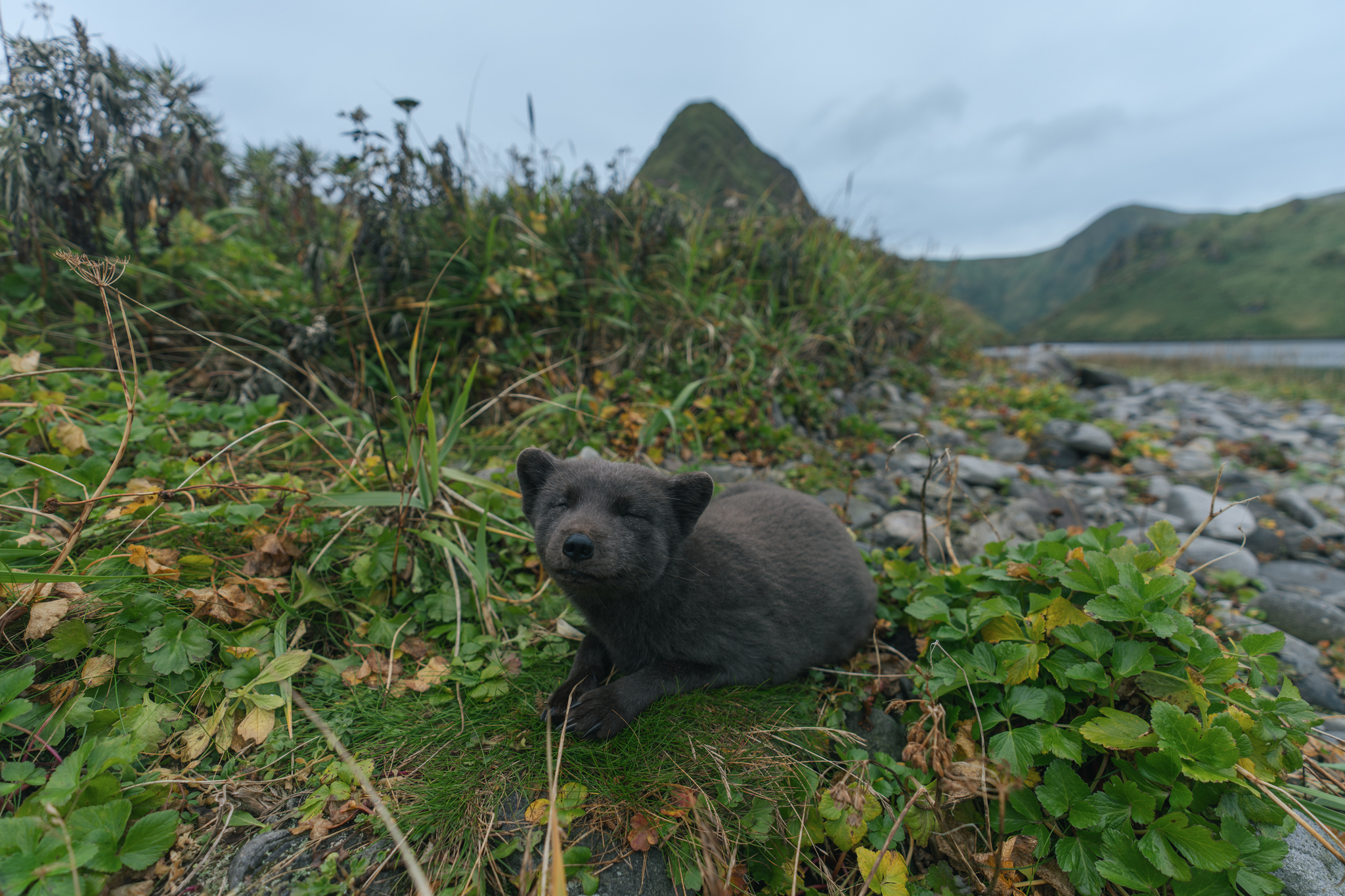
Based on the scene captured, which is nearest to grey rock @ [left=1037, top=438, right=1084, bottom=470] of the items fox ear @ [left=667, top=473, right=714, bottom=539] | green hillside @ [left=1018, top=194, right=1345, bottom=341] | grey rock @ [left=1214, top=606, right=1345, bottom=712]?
grey rock @ [left=1214, top=606, right=1345, bottom=712]

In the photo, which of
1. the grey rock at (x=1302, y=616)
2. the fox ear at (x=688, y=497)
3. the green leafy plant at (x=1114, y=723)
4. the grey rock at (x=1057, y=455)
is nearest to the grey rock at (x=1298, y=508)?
the grey rock at (x=1057, y=455)

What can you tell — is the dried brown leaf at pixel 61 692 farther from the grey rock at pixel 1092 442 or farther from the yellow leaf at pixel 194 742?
the grey rock at pixel 1092 442

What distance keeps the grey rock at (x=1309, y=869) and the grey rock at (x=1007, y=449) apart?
16.5 feet

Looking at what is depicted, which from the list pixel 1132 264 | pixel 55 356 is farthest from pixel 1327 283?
pixel 55 356

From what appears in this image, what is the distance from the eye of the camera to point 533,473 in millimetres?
2885

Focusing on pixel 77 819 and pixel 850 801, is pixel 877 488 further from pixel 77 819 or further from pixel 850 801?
pixel 77 819

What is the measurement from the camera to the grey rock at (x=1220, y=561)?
14.7 feet

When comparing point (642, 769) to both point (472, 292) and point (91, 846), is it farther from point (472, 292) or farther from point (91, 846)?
point (472, 292)

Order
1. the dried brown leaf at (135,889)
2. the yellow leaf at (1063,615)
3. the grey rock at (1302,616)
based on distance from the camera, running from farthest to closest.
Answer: the grey rock at (1302,616), the yellow leaf at (1063,615), the dried brown leaf at (135,889)

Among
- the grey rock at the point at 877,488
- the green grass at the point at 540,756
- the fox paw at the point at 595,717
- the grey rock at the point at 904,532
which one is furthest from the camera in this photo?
the grey rock at the point at 877,488

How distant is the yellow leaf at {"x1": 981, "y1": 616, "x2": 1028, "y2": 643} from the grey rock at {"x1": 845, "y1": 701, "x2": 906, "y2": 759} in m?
0.68

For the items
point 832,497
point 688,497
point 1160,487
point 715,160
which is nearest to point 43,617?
point 688,497

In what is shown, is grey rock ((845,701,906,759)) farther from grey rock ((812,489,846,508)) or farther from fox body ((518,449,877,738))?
grey rock ((812,489,846,508))

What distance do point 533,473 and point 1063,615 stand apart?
253 centimetres
